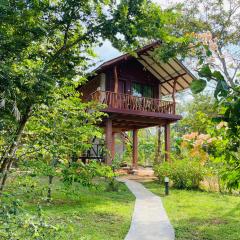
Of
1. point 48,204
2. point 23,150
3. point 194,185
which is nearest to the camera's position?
point 23,150

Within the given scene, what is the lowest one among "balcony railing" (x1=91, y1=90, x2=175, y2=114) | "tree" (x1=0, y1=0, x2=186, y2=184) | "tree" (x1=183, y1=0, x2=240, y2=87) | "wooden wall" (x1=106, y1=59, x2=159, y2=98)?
"tree" (x1=0, y1=0, x2=186, y2=184)

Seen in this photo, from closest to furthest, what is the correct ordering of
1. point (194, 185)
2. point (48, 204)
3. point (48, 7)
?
point (48, 7) → point (48, 204) → point (194, 185)

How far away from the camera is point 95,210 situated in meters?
7.72

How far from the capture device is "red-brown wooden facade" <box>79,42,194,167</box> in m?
15.5

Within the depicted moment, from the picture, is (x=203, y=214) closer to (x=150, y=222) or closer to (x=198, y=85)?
(x=150, y=222)

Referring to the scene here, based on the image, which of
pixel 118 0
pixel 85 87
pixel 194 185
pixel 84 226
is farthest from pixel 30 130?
pixel 85 87

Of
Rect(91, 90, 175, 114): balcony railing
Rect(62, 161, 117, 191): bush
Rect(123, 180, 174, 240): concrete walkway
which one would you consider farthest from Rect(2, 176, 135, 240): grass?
Rect(91, 90, 175, 114): balcony railing

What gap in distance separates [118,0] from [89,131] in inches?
125

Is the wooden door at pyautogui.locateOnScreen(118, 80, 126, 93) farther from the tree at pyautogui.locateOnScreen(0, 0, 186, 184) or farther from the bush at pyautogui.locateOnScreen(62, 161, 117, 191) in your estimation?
the tree at pyautogui.locateOnScreen(0, 0, 186, 184)

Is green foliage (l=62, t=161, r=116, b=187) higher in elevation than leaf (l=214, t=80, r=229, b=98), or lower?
lower

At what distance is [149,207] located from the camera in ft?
27.5

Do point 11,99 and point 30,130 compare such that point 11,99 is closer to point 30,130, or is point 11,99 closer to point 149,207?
point 30,130

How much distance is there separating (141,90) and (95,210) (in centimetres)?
1214

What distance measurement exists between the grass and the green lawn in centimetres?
108
